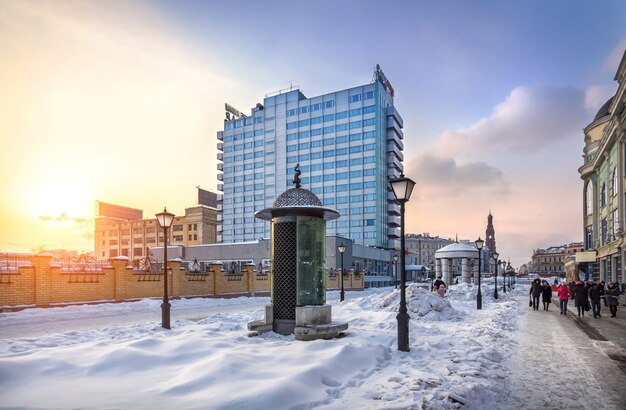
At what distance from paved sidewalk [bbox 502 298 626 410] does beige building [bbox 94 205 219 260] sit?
114 meters

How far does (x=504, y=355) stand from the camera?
31.9ft

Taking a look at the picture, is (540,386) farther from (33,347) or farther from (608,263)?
(608,263)

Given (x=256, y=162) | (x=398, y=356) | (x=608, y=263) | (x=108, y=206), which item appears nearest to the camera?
(x=398, y=356)

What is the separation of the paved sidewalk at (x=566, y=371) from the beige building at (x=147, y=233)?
114 meters

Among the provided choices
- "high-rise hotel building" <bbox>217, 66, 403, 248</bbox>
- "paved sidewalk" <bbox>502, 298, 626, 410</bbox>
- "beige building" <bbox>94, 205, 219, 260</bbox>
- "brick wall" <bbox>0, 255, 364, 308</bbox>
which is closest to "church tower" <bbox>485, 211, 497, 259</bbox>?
"high-rise hotel building" <bbox>217, 66, 403, 248</bbox>

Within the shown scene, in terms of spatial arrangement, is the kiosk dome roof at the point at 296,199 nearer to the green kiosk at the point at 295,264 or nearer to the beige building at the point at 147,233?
the green kiosk at the point at 295,264

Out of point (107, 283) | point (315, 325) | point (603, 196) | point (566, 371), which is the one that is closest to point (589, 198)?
point (603, 196)

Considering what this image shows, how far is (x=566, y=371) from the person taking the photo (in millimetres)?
8289

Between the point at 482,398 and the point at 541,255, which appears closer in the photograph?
the point at 482,398

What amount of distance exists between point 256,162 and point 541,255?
151 m

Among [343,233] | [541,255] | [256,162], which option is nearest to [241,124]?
[256,162]

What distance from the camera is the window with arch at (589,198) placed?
1869 inches

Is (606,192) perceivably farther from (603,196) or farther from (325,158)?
(325,158)

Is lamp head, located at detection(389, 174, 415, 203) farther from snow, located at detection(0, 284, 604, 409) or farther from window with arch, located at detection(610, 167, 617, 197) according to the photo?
window with arch, located at detection(610, 167, 617, 197)
